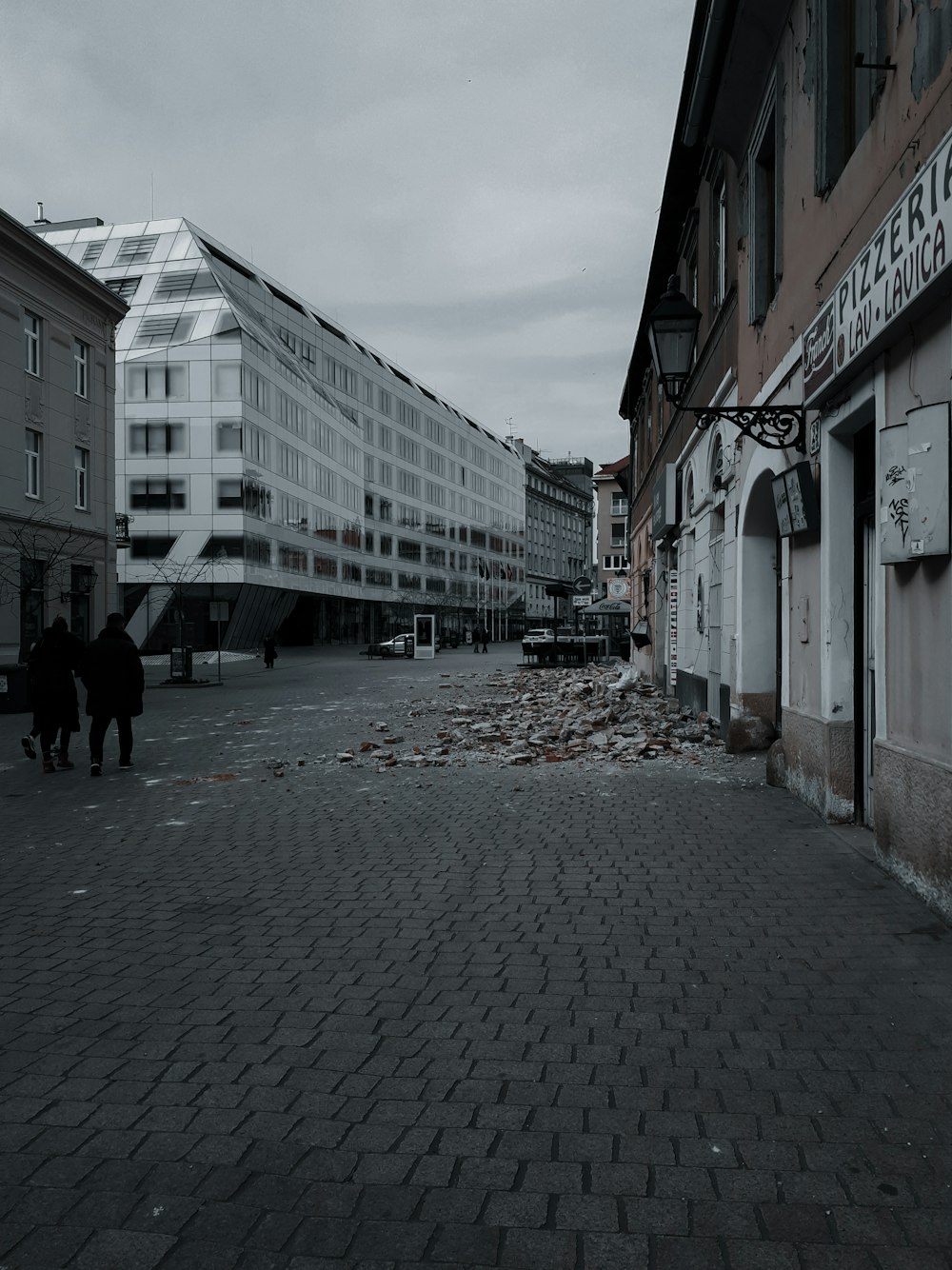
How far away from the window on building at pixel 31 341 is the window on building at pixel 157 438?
22147 millimetres

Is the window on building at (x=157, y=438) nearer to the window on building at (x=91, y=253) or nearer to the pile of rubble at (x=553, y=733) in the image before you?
the window on building at (x=91, y=253)

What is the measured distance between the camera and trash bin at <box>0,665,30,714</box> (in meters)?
20.6

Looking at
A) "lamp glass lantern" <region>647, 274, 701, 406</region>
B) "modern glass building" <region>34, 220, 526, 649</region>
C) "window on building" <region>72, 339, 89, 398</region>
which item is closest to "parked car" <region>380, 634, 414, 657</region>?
"modern glass building" <region>34, 220, 526, 649</region>


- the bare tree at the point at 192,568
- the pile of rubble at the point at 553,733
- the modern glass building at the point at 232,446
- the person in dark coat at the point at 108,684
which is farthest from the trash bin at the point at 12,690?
the bare tree at the point at 192,568

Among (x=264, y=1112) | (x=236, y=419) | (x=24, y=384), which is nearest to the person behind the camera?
(x=264, y=1112)

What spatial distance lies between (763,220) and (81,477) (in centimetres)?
2866

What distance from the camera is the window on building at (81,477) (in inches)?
1361

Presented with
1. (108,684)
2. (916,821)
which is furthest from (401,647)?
(916,821)

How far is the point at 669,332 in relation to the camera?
1012cm

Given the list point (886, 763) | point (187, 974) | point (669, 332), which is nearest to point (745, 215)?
point (669, 332)

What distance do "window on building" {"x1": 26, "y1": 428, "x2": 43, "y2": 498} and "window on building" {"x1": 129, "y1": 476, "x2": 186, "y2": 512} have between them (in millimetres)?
22045

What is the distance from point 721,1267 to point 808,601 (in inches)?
265

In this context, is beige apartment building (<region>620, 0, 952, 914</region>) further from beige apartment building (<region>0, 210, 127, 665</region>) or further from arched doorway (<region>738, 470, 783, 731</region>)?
beige apartment building (<region>0, 210, 127, 665</region>)

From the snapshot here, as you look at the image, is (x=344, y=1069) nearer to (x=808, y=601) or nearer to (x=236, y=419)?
(x=808, y=601)
